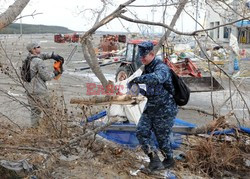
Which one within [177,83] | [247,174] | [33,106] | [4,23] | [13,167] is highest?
[4,23]

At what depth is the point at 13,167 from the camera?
4363 millimetres

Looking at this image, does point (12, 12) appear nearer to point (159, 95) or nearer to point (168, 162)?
point (159, 95)

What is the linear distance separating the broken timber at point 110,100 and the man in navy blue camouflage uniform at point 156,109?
6.2 inches

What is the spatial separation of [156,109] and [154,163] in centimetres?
69

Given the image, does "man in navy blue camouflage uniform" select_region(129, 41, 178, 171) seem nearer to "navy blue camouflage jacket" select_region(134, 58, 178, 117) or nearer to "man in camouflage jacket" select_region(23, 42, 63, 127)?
"navy blue camouflage jacket" select_region(134, 58, 178, 117)

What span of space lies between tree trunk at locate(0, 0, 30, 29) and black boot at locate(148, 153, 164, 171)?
2.66 metres

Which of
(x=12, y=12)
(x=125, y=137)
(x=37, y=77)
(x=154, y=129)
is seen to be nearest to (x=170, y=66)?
(x=37, y=77)

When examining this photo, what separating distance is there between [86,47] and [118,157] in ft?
7.91

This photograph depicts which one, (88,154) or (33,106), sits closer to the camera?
(88,154)

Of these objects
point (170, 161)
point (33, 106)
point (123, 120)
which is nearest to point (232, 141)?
point (170, 161)

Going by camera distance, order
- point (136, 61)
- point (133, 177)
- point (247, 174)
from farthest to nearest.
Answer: point (136, 61), point (247, 174), point (133, 177)

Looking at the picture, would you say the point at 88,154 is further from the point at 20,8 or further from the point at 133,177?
the point at 20,8

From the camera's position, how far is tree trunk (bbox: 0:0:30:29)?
17.4ft

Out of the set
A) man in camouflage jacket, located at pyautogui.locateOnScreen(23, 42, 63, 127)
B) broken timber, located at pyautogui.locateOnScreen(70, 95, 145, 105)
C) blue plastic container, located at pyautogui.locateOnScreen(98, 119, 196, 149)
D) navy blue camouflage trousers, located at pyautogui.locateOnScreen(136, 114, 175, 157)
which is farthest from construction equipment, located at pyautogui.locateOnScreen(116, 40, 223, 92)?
navy blue camouflage trousers, located at pyautogui.locateOnScreen(136, 114, 175, 157)
